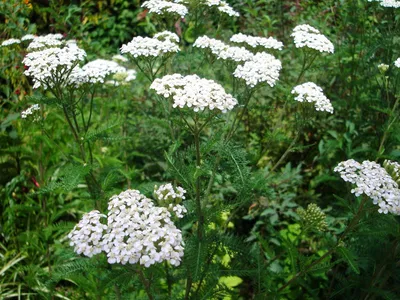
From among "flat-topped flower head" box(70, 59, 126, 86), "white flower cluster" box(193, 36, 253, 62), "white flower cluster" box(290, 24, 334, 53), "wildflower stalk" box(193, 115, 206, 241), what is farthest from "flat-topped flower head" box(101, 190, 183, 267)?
"white flower cluster" box(290, 24, 334, 53)

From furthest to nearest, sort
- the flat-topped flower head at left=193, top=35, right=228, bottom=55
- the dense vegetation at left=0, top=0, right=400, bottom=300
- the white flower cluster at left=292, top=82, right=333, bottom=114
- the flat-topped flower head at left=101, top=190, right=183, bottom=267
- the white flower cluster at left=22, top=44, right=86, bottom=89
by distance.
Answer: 1. the flat-topped flower head at left=193, top=35, right=228, bottom=55
2. the white flower cluster at left=292, top=82, right=333, bottom=114
3. the white flower cluster at left=22, top=44, right=86, bottom=89
4. the dense vegetation at left=0, top=0, right=400, bottom=300
5. the flat-topped flower head at left=101, top=190, right=183, bottom=267

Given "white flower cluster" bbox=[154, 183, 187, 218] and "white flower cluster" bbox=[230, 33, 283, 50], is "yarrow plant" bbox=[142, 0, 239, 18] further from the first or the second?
"white flower cluster" bbox=[154, 183, 187, 218]

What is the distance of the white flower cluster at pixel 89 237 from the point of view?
4.99 feet

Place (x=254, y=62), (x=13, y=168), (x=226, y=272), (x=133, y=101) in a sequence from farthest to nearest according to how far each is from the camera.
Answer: (x=133, y=101)
(x=13, y=168)
(x=254, y=62)
(x=226, y=272)

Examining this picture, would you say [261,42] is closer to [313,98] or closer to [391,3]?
[313,98]

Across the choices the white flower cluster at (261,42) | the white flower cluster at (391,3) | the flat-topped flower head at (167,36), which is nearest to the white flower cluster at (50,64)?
the flat-topped flower head at (167,36)

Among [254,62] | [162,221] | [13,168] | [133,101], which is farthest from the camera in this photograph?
[133,101]

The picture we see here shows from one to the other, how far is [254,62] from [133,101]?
2164 mm

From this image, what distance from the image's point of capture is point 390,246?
2381mm

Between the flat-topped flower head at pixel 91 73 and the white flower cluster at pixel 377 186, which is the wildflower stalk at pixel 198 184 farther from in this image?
the flat-topped flower head at pixel 91 73

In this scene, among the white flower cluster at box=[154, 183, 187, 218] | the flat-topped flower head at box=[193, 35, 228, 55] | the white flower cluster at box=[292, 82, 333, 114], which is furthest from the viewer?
the flat-topped flower head at box=[193, 35, 228, 55]

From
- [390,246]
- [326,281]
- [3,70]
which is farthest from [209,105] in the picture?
[3,70]

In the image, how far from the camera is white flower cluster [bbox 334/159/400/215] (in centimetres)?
180

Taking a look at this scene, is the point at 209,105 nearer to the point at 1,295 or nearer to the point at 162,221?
the point at 162,221
